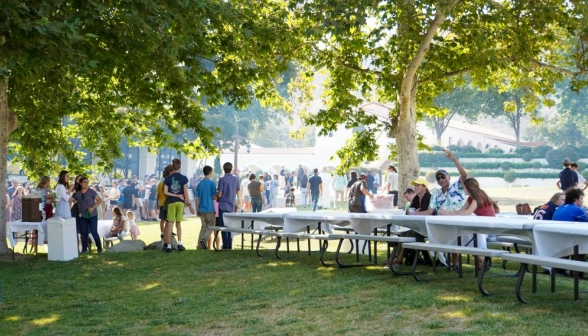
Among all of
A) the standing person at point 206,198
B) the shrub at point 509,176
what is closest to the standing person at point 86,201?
the standing person at point 206,198

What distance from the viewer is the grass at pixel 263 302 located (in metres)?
8.70

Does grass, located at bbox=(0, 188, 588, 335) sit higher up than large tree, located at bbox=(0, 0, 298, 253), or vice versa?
large tree, located at bbox=(0, 0, 298, 253)

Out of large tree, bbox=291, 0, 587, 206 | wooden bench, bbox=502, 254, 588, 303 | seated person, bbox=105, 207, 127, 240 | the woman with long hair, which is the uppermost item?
large tree, bbox=291, 0, 587, 206

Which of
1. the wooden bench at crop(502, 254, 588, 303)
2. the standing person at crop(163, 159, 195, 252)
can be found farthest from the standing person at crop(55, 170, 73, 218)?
the wooden bench at crop(502, 254, 588, 303)

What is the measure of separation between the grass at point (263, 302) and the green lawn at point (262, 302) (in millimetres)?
13

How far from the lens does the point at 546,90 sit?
924 inches

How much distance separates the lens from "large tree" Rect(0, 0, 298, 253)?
1217 cm

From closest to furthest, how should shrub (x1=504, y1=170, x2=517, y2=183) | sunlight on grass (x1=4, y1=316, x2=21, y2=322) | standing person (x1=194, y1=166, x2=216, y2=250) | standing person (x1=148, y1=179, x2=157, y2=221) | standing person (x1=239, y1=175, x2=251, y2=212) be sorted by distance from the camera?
Result: sunlight on grass (x1=4, y1=316, x2=21, y2=322) → standing person (x1=194, y1=166, x2=216, y2=250) → standing person (x1=148, y1=179, x2=157, y2=221) → standing person (x1=239, y1=175, x2=251, y2=212) → shrub (x1=504, y1=170, x2=517, y2=183)

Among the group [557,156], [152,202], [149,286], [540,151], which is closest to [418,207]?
[149,286]

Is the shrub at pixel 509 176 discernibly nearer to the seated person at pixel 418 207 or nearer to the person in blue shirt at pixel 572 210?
the seated person at pixel 418 207

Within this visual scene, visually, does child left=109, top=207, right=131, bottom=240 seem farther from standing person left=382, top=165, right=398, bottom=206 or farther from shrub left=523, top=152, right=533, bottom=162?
shrub left=523, top=152, right=533, bottom=162

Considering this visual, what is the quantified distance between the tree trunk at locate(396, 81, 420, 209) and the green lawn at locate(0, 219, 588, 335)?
245 inches

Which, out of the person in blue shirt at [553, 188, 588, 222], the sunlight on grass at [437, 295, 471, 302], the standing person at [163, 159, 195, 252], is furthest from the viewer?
the standing person at [163, 159, 195, 252]

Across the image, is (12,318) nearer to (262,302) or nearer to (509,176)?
(262,302)
